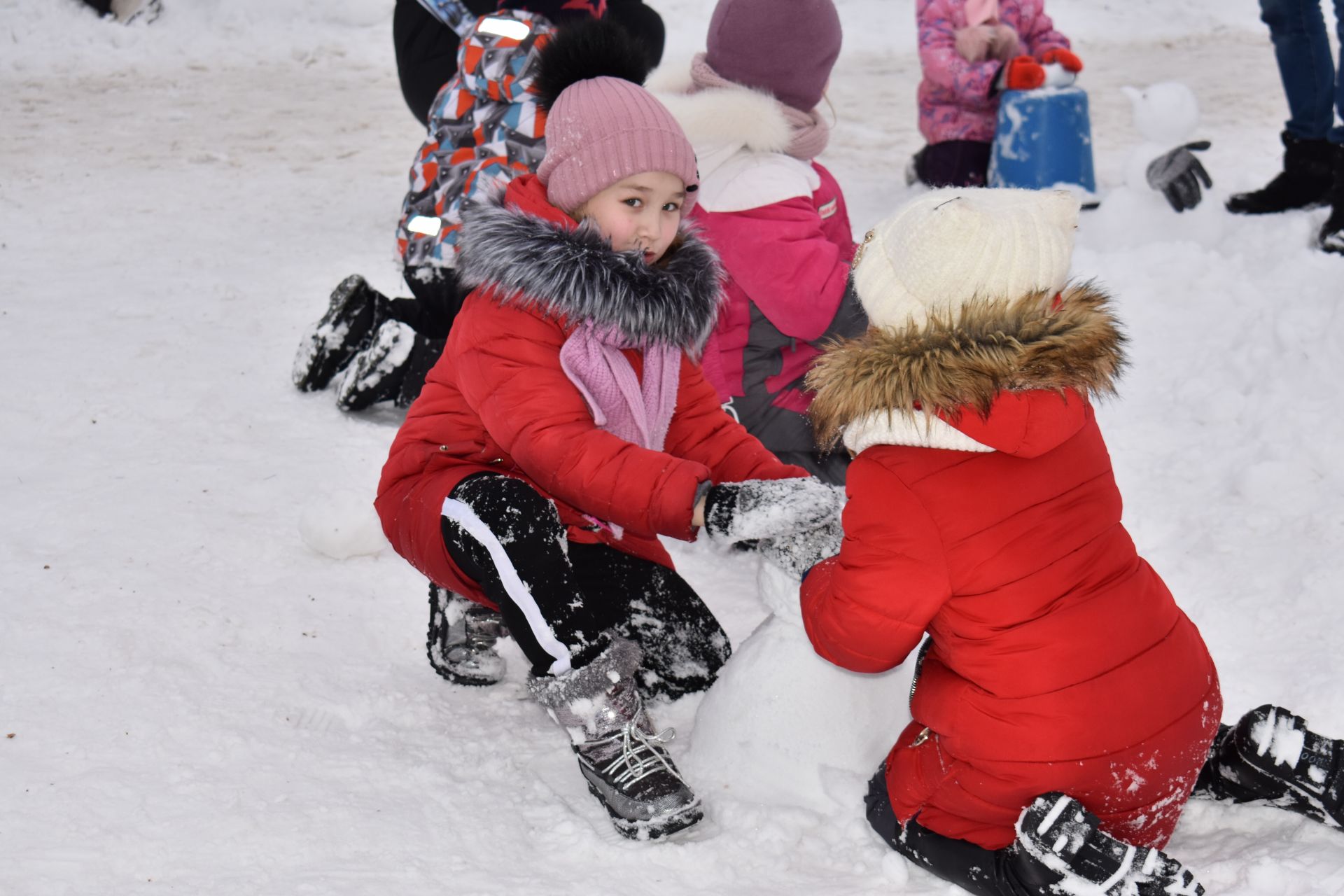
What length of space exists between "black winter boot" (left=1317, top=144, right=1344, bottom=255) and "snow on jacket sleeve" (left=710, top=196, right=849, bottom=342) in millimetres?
1800

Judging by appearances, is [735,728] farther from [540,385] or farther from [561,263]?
[561,263]

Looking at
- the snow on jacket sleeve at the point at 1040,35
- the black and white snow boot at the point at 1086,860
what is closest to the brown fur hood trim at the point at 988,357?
the black and white snow boot at the point at 1086,860

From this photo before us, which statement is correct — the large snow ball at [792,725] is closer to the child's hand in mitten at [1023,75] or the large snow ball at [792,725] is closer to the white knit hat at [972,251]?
the white knit hat at [972,251]

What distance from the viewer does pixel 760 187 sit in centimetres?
275

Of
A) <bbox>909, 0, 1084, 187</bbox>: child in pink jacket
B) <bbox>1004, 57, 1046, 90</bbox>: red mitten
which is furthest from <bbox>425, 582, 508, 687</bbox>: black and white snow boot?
<bbox>1004, 57, 1046, 90</bbox>: red mitten

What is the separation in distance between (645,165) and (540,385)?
1.32ft

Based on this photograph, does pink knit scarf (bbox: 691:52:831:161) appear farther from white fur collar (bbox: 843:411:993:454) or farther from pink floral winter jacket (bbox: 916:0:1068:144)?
pink floral winter jacket (bbox: 916:0:1068:144)

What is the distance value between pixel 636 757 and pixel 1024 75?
366 centimetres

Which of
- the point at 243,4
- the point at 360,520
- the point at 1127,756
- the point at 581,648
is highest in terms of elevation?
the point at 1127,756

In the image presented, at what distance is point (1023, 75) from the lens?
183 inches

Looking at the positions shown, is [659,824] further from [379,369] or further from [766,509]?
[379,369]

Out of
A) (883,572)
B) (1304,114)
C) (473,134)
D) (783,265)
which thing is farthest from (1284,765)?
(1304,114)

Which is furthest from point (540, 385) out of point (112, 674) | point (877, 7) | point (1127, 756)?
point (877, 7)

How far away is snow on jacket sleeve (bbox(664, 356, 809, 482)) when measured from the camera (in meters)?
2.14
